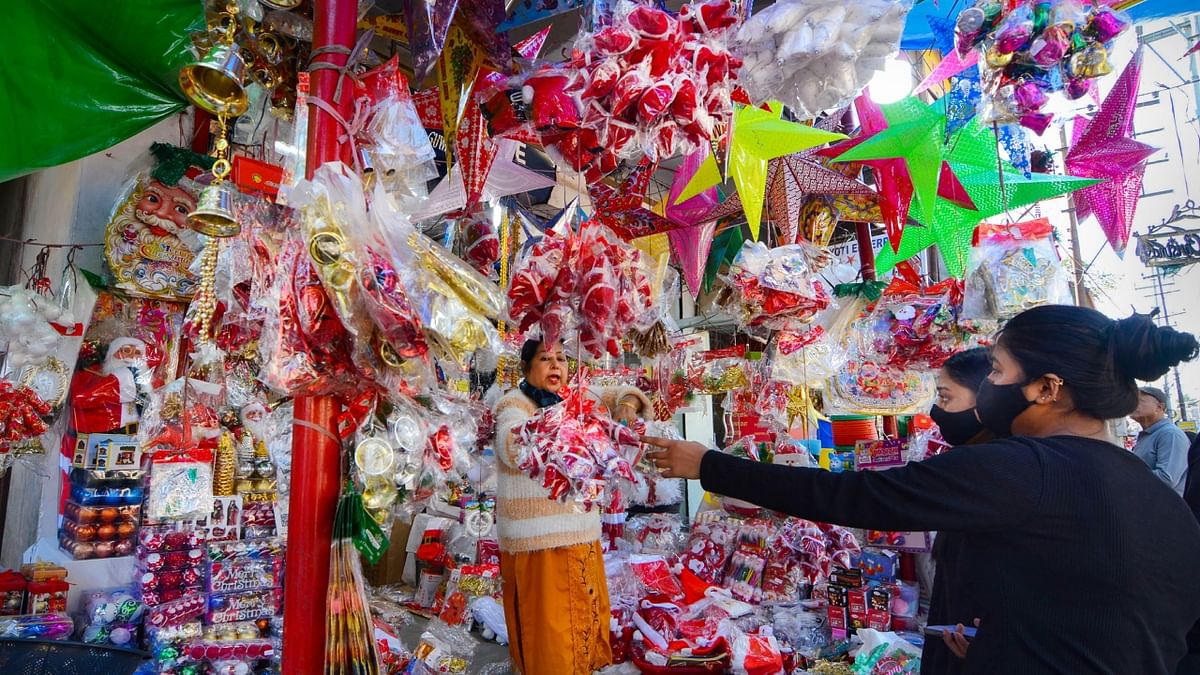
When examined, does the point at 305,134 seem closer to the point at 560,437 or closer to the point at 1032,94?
the point at 560,437

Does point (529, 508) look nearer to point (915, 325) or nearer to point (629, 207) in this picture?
point (629, 207)

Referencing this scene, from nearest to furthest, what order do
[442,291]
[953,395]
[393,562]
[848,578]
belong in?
[442,291], [953,395], [848,578], [393,562]

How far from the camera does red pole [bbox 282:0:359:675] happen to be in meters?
1.33

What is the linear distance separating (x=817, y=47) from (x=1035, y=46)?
711 mm

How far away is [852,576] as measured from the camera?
11.2ft

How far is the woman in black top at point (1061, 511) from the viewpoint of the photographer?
1145mm

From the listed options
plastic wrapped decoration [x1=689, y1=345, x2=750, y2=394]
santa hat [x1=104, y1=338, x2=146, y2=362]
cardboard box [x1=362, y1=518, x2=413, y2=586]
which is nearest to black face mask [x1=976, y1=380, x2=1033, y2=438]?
plastic wrapped decoration [x1=689, y1=345, x2=750, y2=394]

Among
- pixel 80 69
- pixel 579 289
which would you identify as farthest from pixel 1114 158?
pixel 80 69

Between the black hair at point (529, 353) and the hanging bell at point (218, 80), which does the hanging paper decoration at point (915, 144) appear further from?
the hanging bell at point (218, 80)

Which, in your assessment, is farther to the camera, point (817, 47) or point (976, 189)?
point (976, 189)

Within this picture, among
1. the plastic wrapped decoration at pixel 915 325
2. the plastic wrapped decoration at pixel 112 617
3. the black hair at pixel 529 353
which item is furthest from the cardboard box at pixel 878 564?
the plastic wrapped decoration at pixel 112 617

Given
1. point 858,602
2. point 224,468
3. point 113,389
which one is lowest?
point 858,602

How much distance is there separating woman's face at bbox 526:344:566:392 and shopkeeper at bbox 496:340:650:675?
4 centimetres

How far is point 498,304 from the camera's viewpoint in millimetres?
1414
